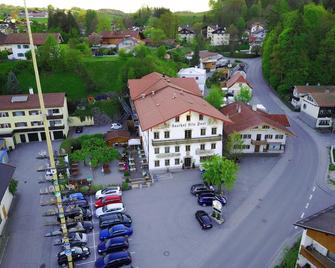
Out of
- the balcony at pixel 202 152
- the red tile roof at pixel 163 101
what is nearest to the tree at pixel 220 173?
the balcony at pixel 202 152

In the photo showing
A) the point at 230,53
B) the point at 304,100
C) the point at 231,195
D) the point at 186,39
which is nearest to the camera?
the point at 231,195

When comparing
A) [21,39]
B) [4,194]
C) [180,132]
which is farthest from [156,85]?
[21,39]

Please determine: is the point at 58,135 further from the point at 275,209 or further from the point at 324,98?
the point at 324,98

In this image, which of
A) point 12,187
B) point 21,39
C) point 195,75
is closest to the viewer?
point 12,187

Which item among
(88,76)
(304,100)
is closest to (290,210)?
(304,100)

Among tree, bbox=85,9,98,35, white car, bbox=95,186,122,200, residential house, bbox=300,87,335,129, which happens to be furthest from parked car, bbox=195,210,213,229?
tree, bbox=85,9,98,35

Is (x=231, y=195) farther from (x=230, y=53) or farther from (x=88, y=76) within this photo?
(x=230, y=53)

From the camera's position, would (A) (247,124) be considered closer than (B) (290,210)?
No
